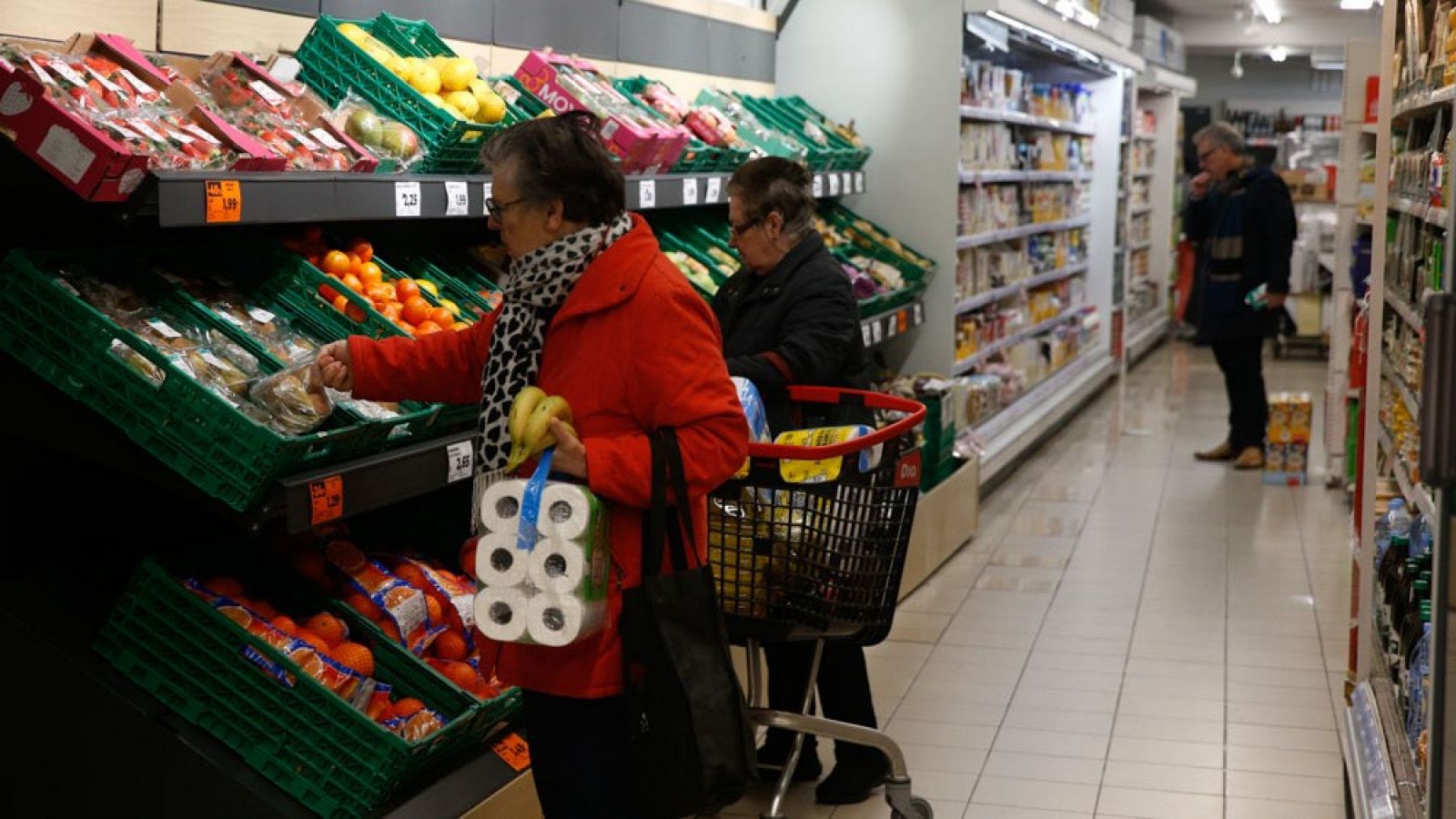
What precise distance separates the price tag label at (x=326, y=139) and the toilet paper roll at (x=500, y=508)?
127cm

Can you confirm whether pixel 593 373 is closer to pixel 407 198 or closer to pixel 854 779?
pixel 407 198

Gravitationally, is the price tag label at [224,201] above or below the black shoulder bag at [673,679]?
above

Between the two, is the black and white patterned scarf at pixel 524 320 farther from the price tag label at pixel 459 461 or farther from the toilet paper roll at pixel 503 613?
the price tag label at pixel 459 461

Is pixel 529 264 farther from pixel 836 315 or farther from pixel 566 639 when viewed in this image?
pixel 836 315

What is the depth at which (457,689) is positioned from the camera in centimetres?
337

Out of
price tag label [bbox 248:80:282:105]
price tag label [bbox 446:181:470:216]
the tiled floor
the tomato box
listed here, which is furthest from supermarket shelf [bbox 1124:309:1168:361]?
price tag label [bbox 248:80:282:105]

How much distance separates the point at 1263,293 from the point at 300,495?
23.7ft

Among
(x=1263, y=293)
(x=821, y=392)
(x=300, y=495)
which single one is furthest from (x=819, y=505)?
(x=1263, y=293)

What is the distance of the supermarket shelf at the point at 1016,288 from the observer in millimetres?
8602

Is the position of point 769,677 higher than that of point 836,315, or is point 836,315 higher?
point 836,315

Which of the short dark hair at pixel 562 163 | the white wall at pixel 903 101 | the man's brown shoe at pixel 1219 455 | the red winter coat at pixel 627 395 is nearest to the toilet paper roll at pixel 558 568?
the red winter coat at pixel 627 395

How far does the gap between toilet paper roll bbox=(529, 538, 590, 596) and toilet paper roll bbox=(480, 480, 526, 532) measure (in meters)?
0.06

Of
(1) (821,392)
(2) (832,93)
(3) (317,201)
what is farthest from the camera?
(2) (832,93)

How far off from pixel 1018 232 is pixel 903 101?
8.19 feet
